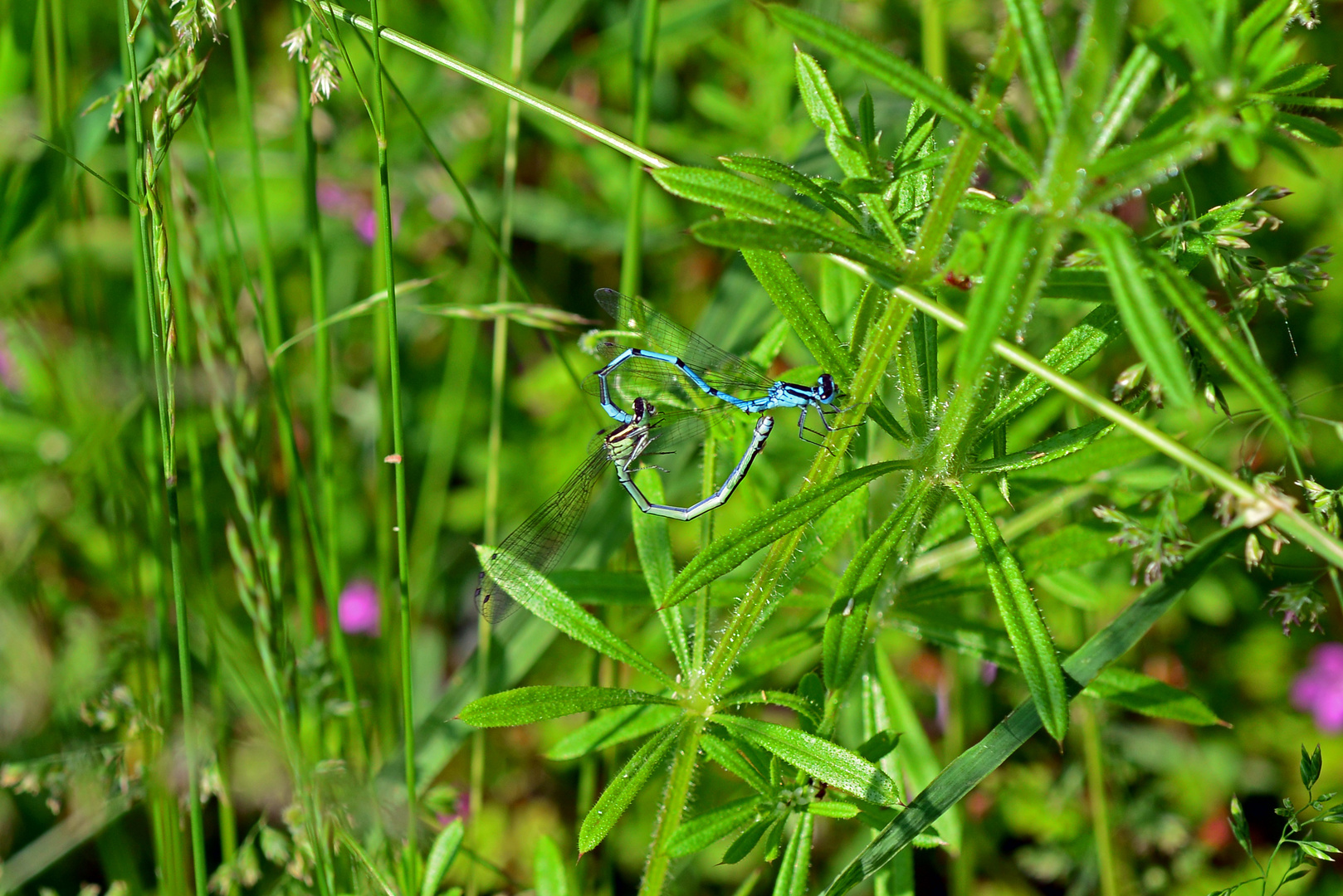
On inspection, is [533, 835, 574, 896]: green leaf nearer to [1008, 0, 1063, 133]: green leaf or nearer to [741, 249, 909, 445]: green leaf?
[741, 249, 909, 445]: green leaf

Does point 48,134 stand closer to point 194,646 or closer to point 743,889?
point 194,646

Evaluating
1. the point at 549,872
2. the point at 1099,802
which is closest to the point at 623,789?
the point at 549,872

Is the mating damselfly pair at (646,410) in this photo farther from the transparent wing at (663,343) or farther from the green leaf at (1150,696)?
the green leaf at (1150,696)

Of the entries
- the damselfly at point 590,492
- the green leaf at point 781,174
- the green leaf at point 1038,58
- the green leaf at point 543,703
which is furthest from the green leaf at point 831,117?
the green leaf at point 543,703

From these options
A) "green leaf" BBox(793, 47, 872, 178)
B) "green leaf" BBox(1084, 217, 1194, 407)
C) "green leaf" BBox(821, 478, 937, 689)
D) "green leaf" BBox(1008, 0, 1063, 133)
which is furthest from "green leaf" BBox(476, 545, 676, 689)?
"green leaf" BBox(1008, 0, 1063, 133)

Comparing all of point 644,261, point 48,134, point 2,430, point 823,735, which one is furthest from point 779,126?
point 2,430

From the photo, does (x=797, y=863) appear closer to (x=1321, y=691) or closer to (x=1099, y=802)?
(x=1099, y=802)
